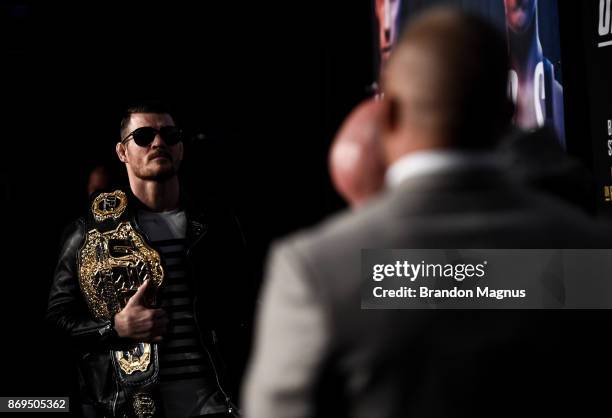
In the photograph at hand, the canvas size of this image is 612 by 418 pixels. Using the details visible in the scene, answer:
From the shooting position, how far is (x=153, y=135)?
12.7ft

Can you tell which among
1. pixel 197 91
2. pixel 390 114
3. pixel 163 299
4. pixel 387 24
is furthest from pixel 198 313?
pixel 197 91

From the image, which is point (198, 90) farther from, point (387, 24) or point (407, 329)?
point (407, 329)

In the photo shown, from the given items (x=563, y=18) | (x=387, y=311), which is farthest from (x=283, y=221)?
(x=387, y=311)

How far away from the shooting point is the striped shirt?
3539 millimetres

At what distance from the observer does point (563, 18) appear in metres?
4.34

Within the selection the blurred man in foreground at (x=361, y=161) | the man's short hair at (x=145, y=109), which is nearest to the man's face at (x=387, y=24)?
the man's short hair at (x=145, y=109)

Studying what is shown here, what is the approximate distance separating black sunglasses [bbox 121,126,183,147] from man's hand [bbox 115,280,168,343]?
65 cm

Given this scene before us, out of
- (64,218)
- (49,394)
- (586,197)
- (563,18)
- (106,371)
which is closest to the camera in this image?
(586,197)

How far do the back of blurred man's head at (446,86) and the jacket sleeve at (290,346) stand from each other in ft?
0.79

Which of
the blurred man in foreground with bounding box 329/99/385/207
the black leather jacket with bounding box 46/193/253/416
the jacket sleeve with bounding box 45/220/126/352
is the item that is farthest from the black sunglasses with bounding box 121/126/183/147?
the blurred man in foreground with bounding box 329/99/385/207

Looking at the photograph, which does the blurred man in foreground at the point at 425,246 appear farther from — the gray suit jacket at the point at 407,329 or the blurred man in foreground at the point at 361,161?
the blurred man in foreground at the point at 361,161

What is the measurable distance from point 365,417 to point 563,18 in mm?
3511

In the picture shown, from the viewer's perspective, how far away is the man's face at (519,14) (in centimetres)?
436

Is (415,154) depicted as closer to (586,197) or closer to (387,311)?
(387,311)
